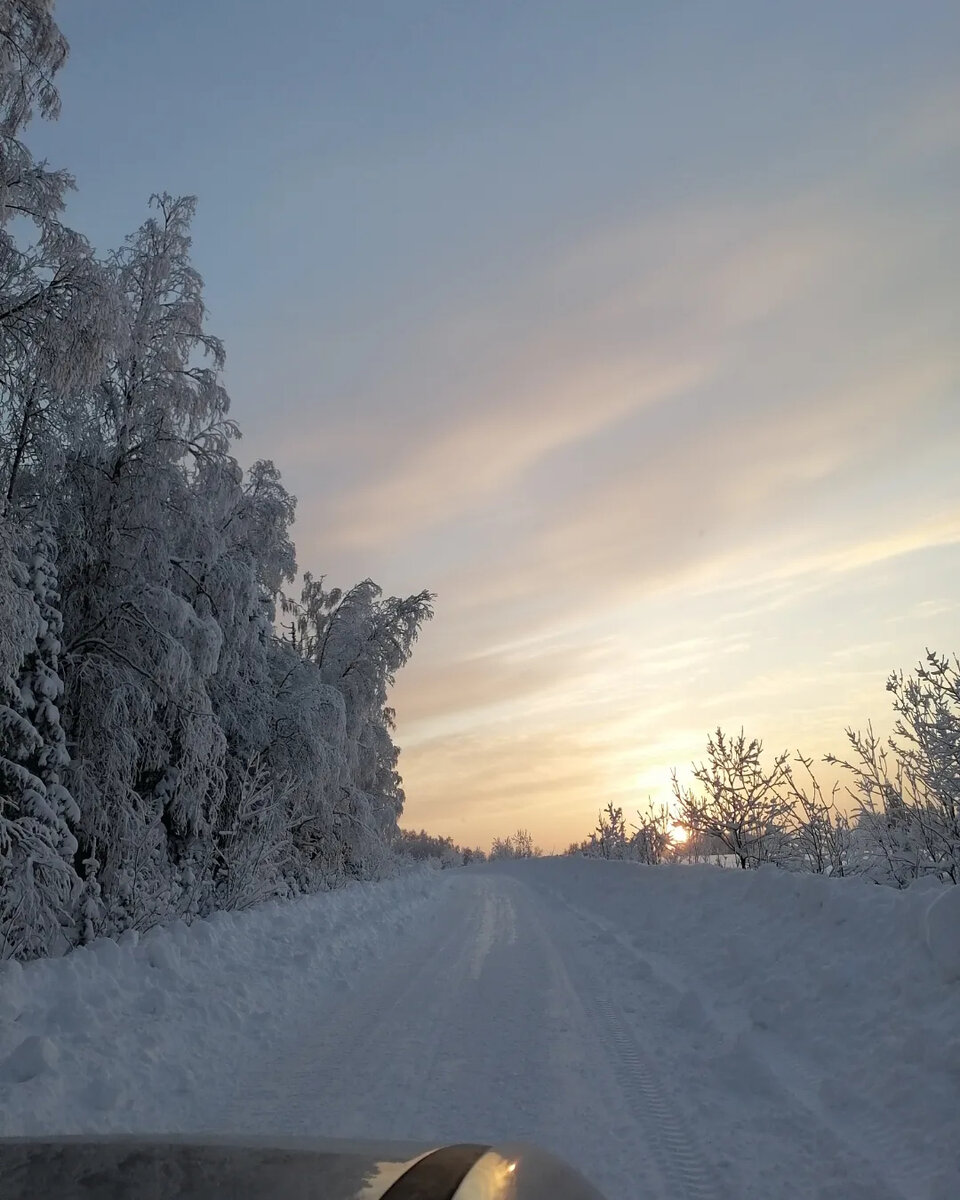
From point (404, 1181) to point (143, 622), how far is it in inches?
431

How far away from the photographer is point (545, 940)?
13.8 meters

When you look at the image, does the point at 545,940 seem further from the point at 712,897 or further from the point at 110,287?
the point at 110,287

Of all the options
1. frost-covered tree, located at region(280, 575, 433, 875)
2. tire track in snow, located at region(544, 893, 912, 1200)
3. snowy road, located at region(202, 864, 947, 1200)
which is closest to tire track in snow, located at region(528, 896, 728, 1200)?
snowy road, located at region(202, 864, 947, 1200)

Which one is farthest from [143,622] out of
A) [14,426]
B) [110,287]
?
[110,287]

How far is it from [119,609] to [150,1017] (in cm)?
615

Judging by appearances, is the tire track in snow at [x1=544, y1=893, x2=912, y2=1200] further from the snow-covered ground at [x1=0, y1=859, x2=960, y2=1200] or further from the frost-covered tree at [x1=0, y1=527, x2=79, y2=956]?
the frost-covered tree at [x1=0, y1=527, x2=79, y2=956]

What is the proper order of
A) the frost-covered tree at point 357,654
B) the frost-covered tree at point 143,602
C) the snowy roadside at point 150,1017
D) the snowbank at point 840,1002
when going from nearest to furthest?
the snowbank at point 840,1002, the snowy roadside at point 150,1017, the frost-covered tree at point 143,602, the frost-covered tree at point 357,654

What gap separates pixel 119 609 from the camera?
1148cm

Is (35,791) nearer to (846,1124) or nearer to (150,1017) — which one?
(150,1017)

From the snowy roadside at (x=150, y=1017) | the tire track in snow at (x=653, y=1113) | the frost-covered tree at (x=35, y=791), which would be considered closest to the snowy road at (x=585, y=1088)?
the tire track in snow at (x=653, y=1113)

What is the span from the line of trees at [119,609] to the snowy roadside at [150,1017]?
1067mm

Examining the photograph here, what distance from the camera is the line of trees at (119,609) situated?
7867 mm

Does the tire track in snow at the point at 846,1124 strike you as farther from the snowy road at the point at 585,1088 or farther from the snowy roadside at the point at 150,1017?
the snowy roadside at the point at 150,1017

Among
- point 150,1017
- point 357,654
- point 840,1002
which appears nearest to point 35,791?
point 150,1017
